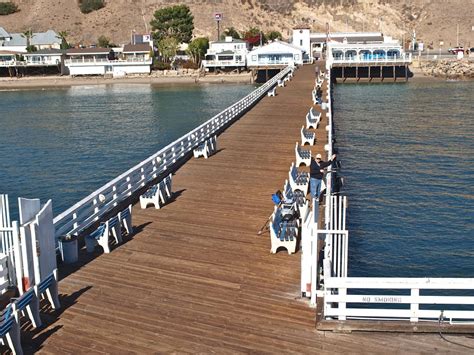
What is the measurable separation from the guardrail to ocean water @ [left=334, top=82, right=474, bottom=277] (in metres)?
7.10

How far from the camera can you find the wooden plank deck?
10.4 m

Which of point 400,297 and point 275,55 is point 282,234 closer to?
point 400,297

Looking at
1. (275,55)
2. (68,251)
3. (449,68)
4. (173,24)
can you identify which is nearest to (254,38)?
(173,24)

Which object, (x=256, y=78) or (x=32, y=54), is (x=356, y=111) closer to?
(x=256, y=78)

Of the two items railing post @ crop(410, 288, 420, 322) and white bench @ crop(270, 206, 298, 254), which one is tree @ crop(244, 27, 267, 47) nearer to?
white bench @ crop(270, 206, 298, 254)

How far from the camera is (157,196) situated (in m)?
18.6

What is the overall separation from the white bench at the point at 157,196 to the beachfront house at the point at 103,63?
290 ft

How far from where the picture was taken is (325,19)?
15825 cm

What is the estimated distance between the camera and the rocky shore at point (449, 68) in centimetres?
9464

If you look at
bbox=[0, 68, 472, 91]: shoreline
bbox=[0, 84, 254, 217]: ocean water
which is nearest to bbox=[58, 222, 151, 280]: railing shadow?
bbox=[0, 84, 254, 217]: ocean water

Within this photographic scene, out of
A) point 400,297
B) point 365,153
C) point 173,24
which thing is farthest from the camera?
point 173,24

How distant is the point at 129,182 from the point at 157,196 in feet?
5.65

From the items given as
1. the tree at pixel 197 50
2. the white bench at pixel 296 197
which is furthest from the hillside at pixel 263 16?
A: the white bench at pixel 296 197

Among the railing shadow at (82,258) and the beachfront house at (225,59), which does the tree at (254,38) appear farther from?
the railing shadow at (82,258)
